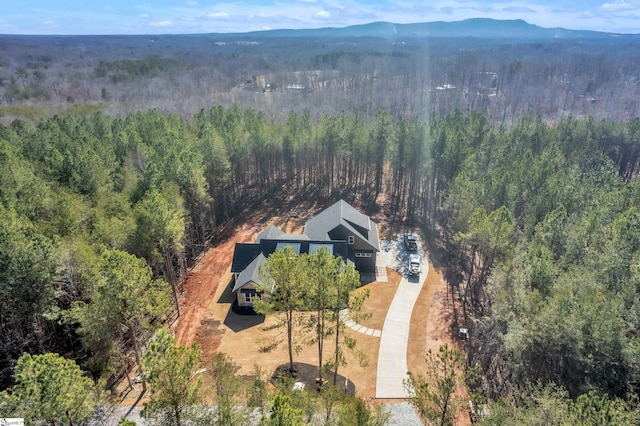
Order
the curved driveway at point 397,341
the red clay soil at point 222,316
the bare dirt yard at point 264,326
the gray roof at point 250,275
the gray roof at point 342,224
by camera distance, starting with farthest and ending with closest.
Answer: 1. the gray roof at point 342,224
2. the gray roof at point 250,275
3. the red clay soil at point 222,316
4. the bare dirt yard at point 264,326
5. the curved driveway at point 397,341

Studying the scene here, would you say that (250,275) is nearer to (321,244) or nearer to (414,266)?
(321,244)

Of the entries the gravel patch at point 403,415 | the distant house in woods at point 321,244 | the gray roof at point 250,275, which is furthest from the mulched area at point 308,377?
the gray roof at point 250,275

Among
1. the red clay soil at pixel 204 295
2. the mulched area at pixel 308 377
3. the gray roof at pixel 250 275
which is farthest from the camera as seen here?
the gray roof at pixel 250 275

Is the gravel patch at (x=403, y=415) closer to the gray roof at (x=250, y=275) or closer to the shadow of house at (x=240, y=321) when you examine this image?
the shadow of house at (x=240, y=321)

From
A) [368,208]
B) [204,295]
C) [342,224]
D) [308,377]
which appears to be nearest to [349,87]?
[368,208]

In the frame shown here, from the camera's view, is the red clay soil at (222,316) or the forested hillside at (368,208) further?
the red clay soil at (222,316)

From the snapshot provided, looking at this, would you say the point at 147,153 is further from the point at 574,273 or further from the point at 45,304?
the point at 574,273
